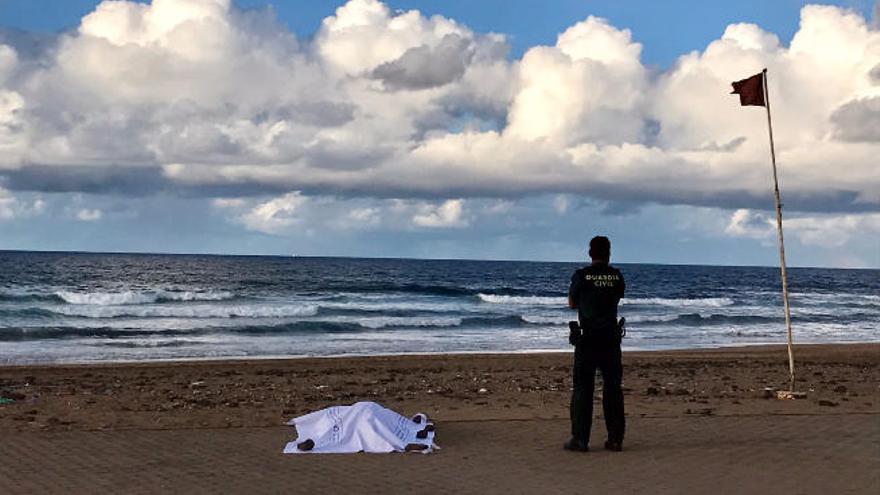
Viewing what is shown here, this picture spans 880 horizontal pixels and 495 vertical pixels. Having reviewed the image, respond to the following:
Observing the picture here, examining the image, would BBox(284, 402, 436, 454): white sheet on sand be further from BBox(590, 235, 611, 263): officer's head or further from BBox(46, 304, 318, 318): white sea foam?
BBox(46, 304, 318, 318): white sea foam

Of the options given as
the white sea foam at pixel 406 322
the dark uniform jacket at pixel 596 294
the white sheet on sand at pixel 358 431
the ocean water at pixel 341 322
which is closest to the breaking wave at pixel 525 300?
the ocean water at pixel 341 322

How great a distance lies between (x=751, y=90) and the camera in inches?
448

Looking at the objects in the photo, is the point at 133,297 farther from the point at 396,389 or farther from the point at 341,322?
the point at 396,389

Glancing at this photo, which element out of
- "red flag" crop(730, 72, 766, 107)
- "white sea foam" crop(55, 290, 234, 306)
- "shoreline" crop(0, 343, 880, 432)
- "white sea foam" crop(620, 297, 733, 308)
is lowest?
"white sea foam" crop(620, 297, 733, 308)

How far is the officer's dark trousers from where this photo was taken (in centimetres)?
802

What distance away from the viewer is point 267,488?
22.2ft

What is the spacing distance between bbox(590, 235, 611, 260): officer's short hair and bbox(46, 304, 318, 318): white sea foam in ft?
101

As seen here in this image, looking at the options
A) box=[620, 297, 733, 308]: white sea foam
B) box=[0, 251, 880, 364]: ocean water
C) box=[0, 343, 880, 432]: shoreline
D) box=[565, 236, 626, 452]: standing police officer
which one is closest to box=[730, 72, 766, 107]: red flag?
box=[0, 343, 880, 432]: shoreline

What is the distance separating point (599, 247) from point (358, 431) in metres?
2.74

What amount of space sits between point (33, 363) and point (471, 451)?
1620cm

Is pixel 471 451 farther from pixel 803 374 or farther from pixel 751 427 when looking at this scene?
pixel 803 374

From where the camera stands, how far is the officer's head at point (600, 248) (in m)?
7.98

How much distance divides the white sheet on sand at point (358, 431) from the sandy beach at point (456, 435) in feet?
0.73

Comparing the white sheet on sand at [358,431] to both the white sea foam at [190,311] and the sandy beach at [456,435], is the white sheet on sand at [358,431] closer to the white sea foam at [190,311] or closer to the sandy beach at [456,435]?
the sandy beach at [456,435]
